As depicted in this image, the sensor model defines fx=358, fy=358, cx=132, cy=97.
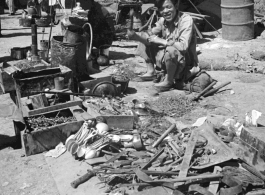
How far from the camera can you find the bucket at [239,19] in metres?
9.82

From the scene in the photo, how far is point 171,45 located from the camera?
6207 mm

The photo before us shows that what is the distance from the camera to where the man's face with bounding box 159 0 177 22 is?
611cm

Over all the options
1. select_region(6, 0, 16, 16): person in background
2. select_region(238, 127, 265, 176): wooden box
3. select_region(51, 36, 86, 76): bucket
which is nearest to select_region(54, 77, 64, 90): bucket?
select_region(51, 36, 86, 76): bucket

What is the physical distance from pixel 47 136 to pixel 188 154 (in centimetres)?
177

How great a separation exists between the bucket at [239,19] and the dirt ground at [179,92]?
0.87 ft

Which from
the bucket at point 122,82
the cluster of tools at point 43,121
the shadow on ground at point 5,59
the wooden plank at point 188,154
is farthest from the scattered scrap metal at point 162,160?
the shadow on ground at point 5,59

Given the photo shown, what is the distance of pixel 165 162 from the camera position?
4051 millimetres

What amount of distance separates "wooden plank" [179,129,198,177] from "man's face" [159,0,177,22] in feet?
8.27


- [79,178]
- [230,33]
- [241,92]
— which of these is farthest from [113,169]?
[230,33]

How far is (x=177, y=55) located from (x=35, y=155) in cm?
305

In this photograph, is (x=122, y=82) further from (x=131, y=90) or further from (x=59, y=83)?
(x=59, y=83)

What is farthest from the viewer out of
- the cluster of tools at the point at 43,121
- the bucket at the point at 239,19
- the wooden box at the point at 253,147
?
the bucket at the point at 239,19

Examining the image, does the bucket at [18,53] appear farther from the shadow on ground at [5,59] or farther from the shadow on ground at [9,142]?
the shadow on ground at [9,142]

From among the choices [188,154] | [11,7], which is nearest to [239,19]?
[188,154]
